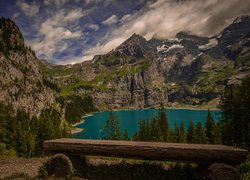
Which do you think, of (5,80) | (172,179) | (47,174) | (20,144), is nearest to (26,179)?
(47,174)

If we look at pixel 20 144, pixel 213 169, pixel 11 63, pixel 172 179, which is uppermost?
pixel 11 63

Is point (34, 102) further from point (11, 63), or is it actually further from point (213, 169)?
point (213, 169)

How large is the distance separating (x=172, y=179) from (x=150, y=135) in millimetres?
54750

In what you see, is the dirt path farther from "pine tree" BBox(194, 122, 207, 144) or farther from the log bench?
"pine tree" BBox(194, 122, 207, 144)

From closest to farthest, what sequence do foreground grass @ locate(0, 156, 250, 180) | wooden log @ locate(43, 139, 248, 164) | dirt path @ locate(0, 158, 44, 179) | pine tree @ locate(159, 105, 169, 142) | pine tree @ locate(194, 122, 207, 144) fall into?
wooden log @ locate(43, 139, 248, 164)
foreground grass @ locate(0, 156, 250, 180)
dirt path @ locate(0, 158, 44, 179)
pine tree @ locate(194, 122, 207, 144)
pine tree @ locate(159, 105, 169, 142)

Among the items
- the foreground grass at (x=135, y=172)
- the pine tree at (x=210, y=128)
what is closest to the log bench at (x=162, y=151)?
the foreground grass at (x=135, y=172)

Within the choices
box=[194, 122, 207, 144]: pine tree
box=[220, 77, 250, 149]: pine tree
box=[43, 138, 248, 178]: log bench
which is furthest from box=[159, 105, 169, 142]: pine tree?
box=[43, 138, 248, 178]: log bench

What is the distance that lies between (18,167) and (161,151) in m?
8.66

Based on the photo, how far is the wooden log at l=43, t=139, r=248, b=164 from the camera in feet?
29.4

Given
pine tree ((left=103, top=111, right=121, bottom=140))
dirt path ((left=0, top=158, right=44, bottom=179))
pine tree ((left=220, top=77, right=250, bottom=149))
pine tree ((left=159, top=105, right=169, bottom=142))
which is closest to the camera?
dirt path ((left=0, top=158, right=44, bottom=179))

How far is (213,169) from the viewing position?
8.82 meters

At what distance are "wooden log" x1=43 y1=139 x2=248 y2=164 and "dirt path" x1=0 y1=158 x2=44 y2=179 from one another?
206cm

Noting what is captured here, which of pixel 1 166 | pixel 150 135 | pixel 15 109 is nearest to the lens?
pixel 1 166

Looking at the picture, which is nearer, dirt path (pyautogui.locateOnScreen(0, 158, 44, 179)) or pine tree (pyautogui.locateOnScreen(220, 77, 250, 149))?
dirt path (pyautogui.locateOnScreen(0, 158, 44, 179))
